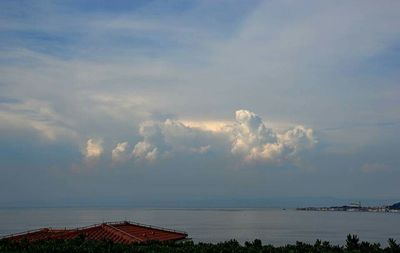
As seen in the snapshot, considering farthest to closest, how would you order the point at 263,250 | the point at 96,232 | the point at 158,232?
the point at 158,232
the point at 96,232
the point at 263,250

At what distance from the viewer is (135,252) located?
25547mm

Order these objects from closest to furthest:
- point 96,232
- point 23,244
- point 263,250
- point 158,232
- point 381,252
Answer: point 381,252, point 263,250, point 23,244, point 96,232, point 158,232

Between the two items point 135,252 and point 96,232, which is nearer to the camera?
point 135,252

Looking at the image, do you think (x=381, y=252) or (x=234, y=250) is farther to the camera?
(x=234, y=250)

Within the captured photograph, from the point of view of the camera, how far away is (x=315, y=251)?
24.7m

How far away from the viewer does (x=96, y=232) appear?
6228 centimetres

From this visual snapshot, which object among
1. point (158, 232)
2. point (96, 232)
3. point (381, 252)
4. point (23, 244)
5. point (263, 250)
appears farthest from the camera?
point (158, 232)

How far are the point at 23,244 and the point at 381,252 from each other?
59.9ft

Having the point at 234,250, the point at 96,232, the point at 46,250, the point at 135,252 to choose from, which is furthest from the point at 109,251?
the point at 96,232

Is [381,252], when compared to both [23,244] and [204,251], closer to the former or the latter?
[204,251]

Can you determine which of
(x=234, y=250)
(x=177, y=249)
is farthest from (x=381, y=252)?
(x=177, y=249)

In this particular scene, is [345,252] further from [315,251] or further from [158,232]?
[158,232]

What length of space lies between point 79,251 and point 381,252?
545 inches

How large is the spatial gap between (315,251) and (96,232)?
41845 millimetres
